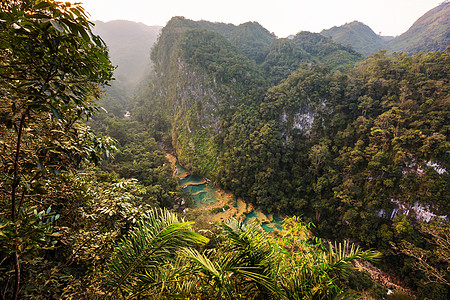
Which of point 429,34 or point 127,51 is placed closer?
point 429,34

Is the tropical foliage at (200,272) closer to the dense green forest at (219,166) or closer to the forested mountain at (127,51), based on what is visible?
the dense green forest at (219,166)

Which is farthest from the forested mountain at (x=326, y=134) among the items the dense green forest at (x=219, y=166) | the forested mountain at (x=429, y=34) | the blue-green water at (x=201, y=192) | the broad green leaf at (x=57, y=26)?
the forested mountain at (x=429, y=34)

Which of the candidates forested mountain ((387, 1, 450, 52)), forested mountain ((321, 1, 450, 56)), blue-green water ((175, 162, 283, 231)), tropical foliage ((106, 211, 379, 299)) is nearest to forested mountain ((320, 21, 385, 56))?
forested mountain ((321, 1, 450, 56))

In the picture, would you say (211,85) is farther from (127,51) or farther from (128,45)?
(128,45)

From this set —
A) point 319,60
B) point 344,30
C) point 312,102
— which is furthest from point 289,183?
point 344,30

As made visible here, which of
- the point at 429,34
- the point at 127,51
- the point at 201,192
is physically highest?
the point at 429,34

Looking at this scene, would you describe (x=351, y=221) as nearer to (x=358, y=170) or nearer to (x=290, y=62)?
(x=358, y=170)

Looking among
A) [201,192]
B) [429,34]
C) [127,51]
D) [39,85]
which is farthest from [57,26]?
[127,51]
